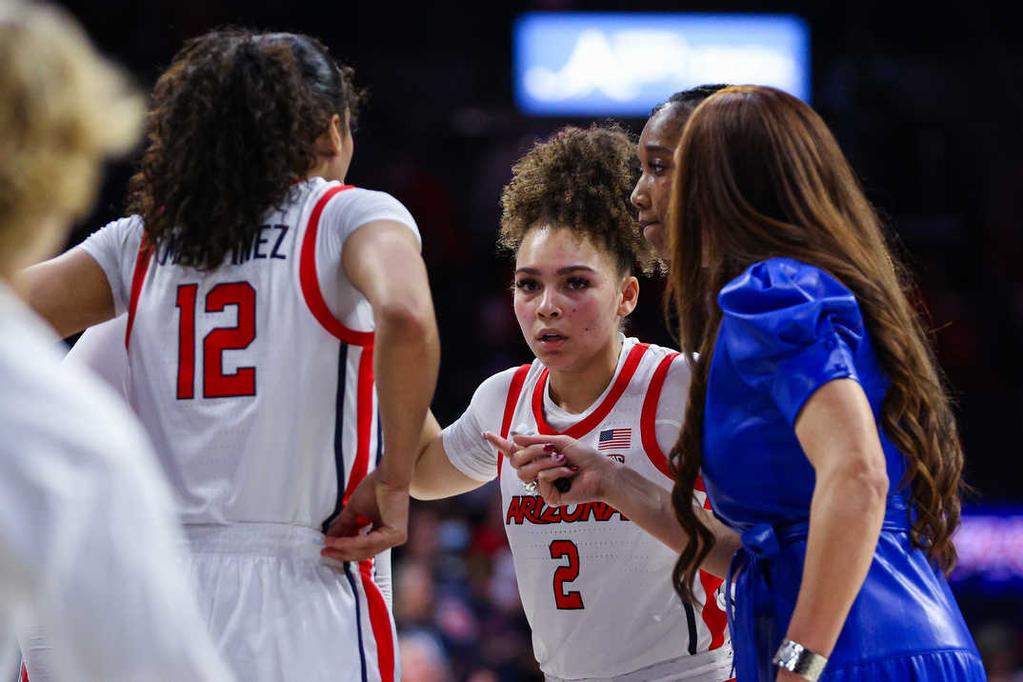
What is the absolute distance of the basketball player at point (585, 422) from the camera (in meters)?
3.20

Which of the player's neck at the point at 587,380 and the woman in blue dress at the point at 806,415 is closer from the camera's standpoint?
the woman in blue dress at the point at 806,415

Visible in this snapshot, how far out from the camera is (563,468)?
9.39 feet

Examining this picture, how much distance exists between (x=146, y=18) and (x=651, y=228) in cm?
798

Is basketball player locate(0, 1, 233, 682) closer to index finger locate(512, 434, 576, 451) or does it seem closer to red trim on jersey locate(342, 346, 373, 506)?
red trim on jersey locate(342, 346, 373, 506)

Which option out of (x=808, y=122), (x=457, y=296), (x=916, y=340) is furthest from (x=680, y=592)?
(x=457, y=296)

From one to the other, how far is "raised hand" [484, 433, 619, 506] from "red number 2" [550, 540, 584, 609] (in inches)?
14.6

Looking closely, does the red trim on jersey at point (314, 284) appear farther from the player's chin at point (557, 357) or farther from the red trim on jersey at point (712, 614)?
the red trim on jersey at point (712, 614)

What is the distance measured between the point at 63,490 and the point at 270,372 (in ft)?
5.11

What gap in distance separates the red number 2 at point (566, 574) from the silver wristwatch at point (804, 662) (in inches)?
40.4

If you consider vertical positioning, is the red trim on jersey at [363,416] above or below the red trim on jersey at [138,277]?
below

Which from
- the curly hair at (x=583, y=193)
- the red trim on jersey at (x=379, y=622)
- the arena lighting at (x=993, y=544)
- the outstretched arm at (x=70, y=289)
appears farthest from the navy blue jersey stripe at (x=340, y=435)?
the arena lighting at (x=993, y=544)

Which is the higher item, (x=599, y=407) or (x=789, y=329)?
(x=789, y=329)

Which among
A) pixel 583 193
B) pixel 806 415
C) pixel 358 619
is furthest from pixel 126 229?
pixel 806 415

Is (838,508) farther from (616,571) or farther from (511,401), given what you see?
(511,401)
